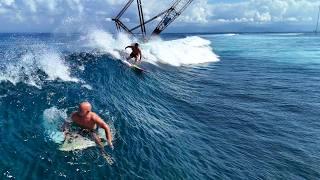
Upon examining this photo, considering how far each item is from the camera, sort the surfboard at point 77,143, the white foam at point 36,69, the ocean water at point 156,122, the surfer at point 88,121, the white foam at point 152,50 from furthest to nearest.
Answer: the white foam at point 152,50 < the white foam at point 36,69 < the surfboard at point 77,143 < the ocean water at point 156,122 < the surfer at point 88,121

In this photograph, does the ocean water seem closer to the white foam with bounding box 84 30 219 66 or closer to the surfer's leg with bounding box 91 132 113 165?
the surfer's leg with bounding box 91 132 113 165

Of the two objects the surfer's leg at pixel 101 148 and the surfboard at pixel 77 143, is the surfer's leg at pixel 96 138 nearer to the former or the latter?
the surfer's leg at pixel 101 148

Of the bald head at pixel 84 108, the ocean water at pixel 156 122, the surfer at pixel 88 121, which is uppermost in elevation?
the bald head at pixel 84 108

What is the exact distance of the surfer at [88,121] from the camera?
1277 cm

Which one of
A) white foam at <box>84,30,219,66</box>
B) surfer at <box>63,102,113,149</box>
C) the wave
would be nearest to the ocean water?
the wave

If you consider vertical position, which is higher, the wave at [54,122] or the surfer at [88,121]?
the surfer at [88,121]

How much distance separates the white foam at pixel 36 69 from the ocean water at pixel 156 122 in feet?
0.21

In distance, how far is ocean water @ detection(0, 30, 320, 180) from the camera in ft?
44.3

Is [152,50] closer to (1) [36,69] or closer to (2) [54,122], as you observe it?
(1) [36,69]

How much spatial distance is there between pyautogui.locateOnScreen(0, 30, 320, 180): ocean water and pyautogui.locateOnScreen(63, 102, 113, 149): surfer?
A: 0.72 meters

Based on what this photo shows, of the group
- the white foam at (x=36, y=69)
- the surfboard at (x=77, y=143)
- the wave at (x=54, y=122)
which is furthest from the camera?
the white foam at (x=36, y=69)

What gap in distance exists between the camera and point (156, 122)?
20109 mm

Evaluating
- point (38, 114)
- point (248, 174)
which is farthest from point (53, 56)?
point (248, 174)

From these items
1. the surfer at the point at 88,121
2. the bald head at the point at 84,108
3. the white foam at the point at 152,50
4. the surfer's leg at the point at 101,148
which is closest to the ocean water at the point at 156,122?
the surfer's leg at the point at 101,148
